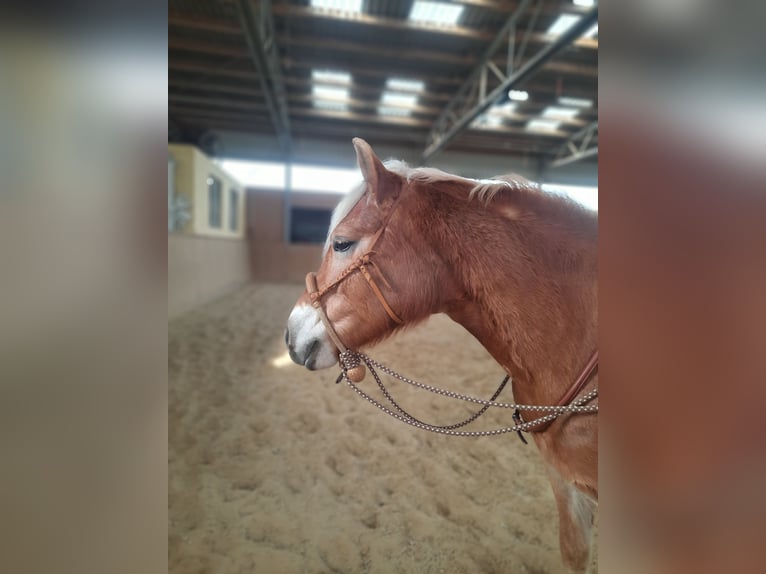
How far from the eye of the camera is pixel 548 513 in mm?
1749

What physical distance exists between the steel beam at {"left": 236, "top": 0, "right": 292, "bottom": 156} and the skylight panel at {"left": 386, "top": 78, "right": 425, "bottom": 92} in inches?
59.4

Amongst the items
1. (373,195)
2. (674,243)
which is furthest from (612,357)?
(373,195)

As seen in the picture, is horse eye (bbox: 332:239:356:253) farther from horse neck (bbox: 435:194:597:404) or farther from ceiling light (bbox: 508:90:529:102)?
ceiling light (bbox: 508:90:529:102)

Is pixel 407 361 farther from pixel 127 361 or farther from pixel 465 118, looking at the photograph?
pixel 465 118

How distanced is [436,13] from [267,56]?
1.85 metres

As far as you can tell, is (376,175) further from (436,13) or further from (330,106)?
(330,106)

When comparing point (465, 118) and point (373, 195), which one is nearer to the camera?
point (373, 195)

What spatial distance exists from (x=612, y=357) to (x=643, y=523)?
0.26m

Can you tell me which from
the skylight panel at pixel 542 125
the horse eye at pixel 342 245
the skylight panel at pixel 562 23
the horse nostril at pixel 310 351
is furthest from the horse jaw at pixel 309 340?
the skylight panel at pixel 542 125

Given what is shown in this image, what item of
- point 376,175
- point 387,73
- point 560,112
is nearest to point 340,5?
point 387,73

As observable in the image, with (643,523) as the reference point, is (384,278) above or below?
above

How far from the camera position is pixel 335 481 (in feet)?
6.26

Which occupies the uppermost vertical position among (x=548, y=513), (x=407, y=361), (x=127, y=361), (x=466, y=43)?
(x=466, y=43)

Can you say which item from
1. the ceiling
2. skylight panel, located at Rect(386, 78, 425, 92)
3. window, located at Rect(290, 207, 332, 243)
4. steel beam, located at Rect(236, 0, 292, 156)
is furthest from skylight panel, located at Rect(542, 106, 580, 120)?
steel beam, located at Rect(236, 0, 292, 156)
